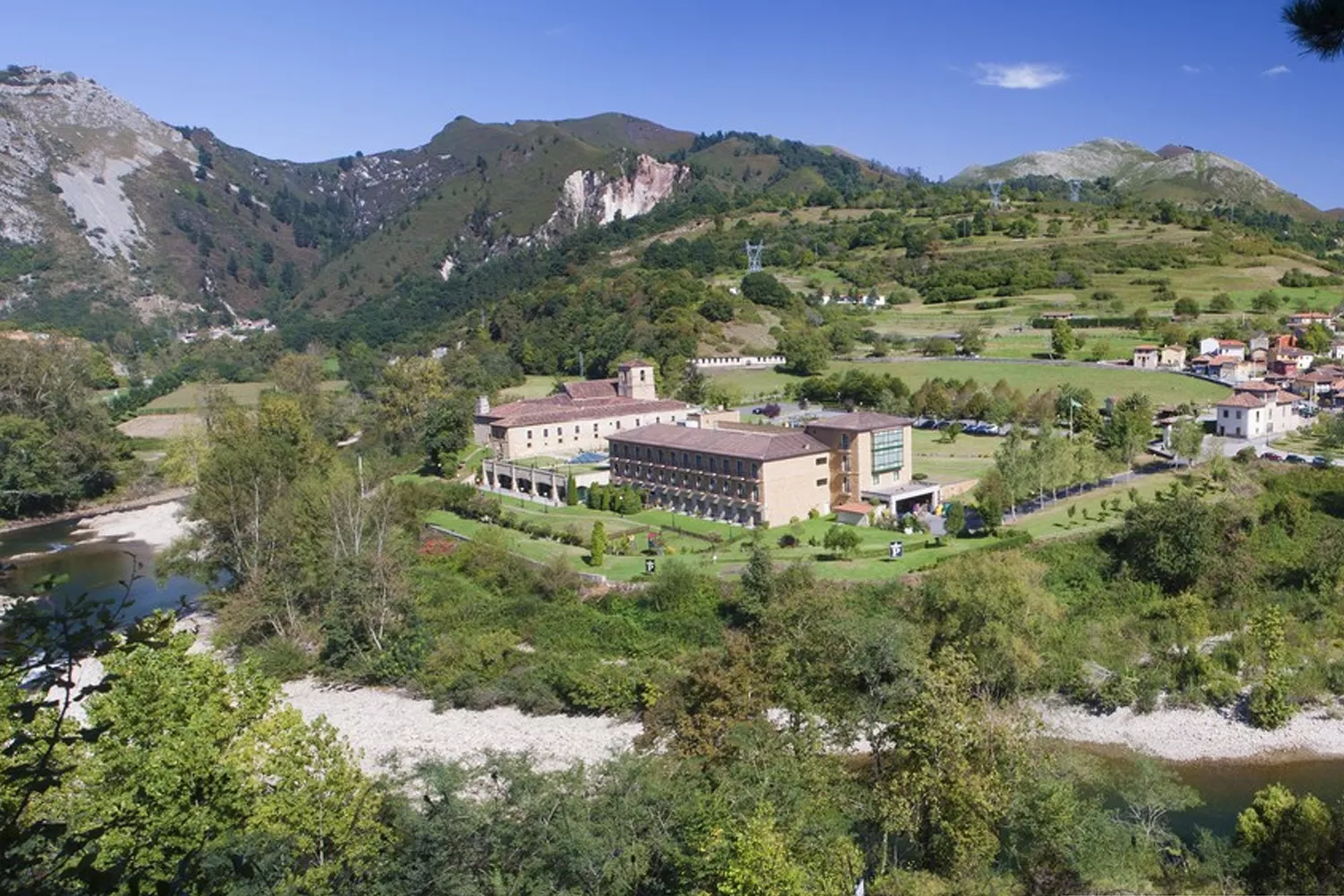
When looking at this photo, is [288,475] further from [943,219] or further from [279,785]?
[943,219]

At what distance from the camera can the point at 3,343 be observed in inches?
2031

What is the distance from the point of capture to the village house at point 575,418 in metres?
42.0

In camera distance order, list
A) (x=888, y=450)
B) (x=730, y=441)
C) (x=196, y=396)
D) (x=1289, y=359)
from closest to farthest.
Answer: (x=888, y=450) → (x=730, y=441) → (x=1289, y=359) → (x=196, y=396)

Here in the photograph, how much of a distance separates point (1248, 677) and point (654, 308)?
47917 millimetres

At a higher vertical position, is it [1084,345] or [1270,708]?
[1084,345]

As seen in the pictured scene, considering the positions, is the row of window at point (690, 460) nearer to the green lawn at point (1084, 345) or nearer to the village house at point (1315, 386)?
the village house at point (1315, 386)

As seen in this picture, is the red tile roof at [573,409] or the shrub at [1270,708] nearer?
the shrub at [1270,708]

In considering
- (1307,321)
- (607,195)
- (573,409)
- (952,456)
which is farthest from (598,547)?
(607,195)

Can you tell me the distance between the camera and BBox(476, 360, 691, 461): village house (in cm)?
4203

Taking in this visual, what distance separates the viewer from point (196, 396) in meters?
66.7

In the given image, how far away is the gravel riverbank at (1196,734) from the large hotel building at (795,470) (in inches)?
430

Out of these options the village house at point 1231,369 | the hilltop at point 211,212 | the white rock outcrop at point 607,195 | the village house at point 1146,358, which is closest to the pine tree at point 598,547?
the village house at point 1231,369

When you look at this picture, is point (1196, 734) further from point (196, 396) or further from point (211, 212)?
point (211, 212)

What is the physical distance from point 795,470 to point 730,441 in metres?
2.61
